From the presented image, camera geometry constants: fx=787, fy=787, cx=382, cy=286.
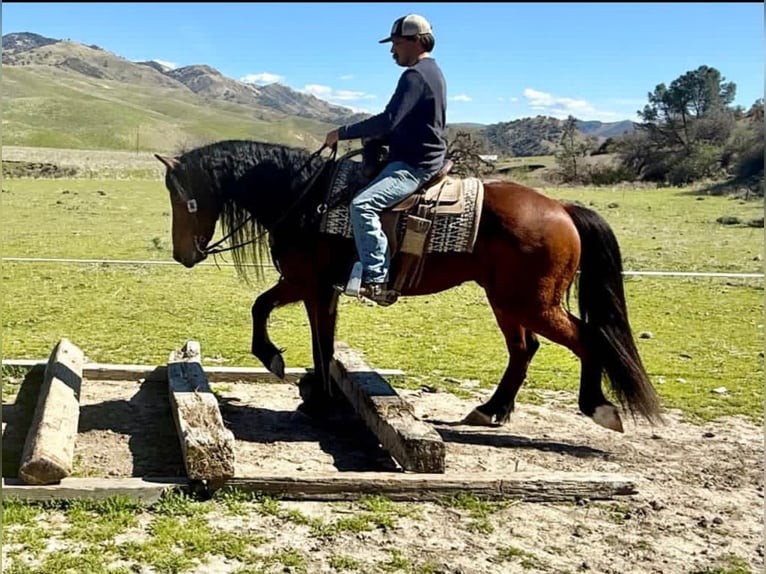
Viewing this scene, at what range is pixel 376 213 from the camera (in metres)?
5.43

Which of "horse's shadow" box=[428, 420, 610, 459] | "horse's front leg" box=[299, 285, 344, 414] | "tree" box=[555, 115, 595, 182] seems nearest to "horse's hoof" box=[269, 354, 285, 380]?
"horse's front leg" box=[299, 285, 344, 414]

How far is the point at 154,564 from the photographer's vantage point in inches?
145

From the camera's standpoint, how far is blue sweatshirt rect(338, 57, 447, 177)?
5230mm

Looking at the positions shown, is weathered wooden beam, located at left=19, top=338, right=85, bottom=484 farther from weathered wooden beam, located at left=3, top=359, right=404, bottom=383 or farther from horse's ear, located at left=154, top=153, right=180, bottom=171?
horse's ear, located at left=154, top=153, right=180, bottom=171

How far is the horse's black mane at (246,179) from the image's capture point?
568cm

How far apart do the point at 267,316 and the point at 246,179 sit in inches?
42.8

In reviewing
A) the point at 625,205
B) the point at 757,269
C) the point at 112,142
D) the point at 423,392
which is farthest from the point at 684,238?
the point at 112,142

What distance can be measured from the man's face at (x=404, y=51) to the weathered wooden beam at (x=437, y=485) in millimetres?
2781

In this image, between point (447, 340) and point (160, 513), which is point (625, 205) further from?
point (160, 513)

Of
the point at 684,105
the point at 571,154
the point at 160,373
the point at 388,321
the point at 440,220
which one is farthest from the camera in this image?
the point at 684,105

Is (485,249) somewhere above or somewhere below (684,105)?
below

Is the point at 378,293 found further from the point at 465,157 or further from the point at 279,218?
the point at 465,157

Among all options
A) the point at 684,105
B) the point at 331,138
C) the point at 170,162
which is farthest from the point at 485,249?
the point at 684,105

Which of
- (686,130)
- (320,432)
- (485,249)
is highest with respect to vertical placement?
(686,130)
